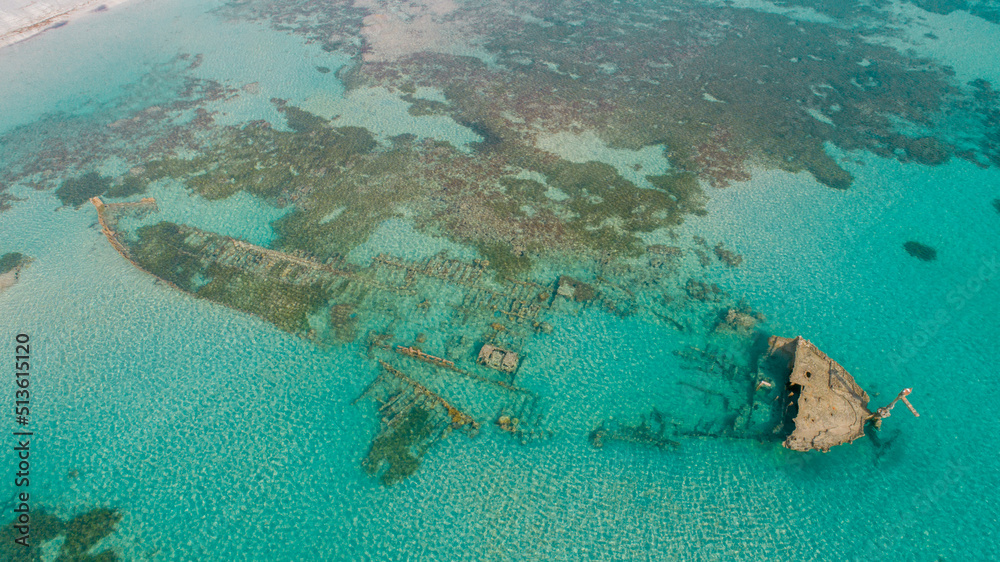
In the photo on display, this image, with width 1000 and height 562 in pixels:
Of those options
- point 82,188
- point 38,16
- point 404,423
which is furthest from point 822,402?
point 38,16

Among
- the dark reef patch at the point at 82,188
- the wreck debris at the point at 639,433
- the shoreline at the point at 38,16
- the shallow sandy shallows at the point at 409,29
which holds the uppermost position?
the shoreline at the point at 38,16

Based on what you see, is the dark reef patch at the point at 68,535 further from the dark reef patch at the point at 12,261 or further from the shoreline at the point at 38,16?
the shoreline at the point at 38,16

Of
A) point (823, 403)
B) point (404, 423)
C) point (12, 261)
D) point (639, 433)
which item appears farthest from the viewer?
point (12, 261)

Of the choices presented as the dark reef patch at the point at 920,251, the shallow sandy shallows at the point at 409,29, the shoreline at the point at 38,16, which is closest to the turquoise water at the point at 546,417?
the dark reef patch at the point at 920,251

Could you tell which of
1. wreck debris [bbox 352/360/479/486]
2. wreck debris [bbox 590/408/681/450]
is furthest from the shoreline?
wreck debris [bbox 590/408/681/450]

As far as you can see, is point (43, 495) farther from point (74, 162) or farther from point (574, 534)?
point (74, 162)

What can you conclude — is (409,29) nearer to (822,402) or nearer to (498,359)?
(498,359)
